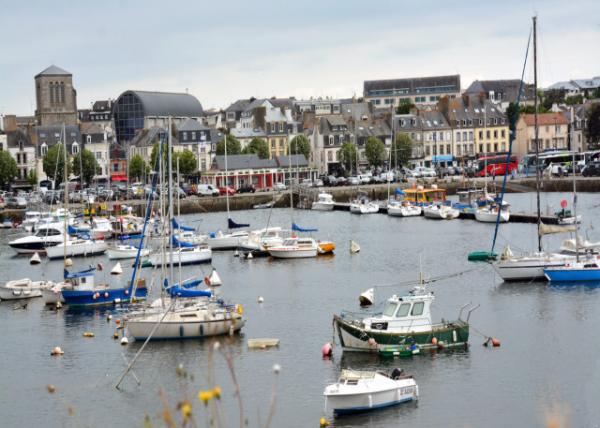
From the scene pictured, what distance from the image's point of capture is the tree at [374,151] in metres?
125

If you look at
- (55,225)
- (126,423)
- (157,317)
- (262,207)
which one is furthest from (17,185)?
(126,423)

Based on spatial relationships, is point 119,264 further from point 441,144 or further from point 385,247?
point 441,144

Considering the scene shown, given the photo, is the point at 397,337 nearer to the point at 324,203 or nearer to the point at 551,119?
the point at 324,203

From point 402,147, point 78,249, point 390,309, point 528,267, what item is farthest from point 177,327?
point 402,147

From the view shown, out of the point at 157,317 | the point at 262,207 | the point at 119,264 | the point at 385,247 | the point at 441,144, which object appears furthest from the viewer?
the point at 441,144

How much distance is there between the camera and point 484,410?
95.6 ft

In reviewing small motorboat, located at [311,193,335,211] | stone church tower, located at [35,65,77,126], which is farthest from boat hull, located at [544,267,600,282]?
stone church tower, located at [35,65,77,126]

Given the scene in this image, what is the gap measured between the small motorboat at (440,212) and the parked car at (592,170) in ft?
92.7

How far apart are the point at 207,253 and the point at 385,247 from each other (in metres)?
11.6

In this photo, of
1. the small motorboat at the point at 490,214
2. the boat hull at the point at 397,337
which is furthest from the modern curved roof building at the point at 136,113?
the boat hull at the point at 397,337

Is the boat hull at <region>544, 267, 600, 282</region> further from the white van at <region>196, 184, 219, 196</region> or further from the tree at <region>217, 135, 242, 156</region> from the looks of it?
the tree at <region>217, 135, 242, 156</region>

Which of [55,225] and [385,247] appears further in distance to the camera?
[55,225]

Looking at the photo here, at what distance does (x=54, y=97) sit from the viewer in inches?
5812

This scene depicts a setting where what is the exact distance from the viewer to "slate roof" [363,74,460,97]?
191500mm
